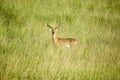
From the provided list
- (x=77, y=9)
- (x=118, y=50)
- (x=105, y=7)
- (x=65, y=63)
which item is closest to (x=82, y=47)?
(x=118, y=50)

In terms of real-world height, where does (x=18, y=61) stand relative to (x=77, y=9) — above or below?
below

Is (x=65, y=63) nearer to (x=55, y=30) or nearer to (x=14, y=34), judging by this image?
(x=14, y=34)

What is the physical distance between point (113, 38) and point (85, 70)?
506cm

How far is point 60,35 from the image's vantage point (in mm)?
11398

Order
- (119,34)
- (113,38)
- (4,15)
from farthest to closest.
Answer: (119,34), (113,38), (4,15)

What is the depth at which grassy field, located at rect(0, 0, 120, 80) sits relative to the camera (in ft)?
19.6

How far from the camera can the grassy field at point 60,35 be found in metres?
5.96

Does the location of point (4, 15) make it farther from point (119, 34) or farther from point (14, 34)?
point (119, 34)

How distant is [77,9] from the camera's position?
45.3ft

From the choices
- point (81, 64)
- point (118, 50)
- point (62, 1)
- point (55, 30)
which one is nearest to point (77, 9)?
point (62, 1)

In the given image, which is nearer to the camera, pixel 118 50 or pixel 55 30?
pixel 118 50

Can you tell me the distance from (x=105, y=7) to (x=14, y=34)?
7.25 meters

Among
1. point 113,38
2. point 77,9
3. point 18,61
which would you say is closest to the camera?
point 18,61

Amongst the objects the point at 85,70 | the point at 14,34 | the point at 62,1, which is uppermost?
the point at 62,1
